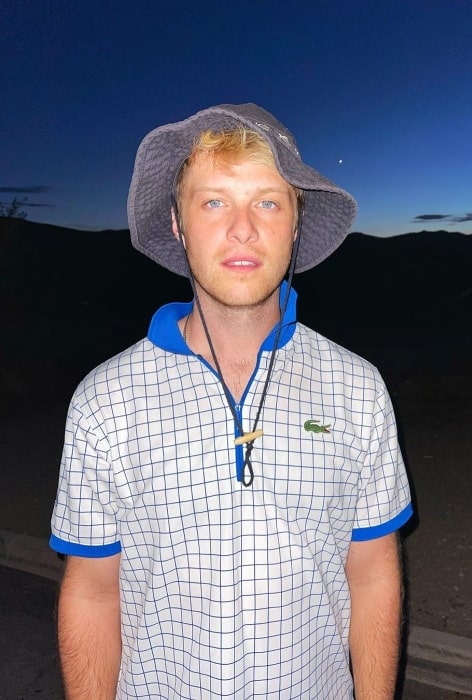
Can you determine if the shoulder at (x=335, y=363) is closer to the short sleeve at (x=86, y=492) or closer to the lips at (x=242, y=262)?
the lips at (x=242, y=262)

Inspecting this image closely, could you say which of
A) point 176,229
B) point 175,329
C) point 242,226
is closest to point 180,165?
point 176,229

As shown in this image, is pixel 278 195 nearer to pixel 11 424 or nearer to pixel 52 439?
pixel 52 439

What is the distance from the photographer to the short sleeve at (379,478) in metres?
1.59

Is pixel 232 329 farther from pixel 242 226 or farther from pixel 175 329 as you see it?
pixel 242 226

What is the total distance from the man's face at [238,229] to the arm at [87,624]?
71 centimetres

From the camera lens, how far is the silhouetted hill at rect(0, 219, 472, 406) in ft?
47.7

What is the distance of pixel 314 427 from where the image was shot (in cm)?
154

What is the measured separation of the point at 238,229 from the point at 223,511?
2.09 feet

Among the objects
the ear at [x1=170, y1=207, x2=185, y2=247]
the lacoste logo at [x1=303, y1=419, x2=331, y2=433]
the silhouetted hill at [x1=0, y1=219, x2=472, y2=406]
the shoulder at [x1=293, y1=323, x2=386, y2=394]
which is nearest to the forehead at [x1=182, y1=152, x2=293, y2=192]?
the ear at [x1=170, y1=207, x2=185, y2=247]

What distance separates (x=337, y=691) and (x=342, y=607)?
0.67 feet

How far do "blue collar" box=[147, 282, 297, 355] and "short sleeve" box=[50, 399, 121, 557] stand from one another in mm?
253

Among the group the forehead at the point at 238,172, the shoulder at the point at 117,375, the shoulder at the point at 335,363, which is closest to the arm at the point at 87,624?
the shoulder at the point at 117,375

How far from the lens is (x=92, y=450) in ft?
4.87

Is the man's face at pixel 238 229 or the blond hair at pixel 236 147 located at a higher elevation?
the blond hair at pixel 236 147
